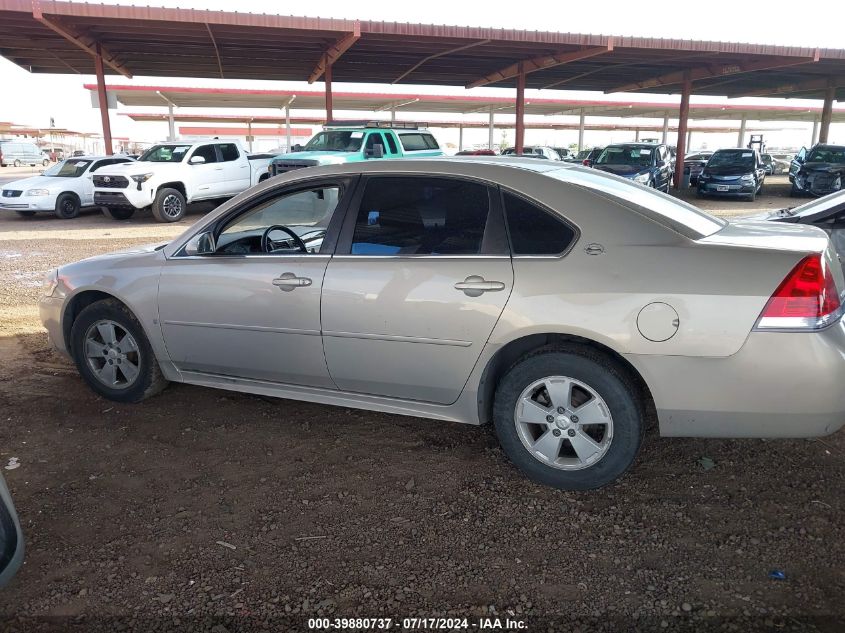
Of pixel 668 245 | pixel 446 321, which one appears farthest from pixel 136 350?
pixel 668 245

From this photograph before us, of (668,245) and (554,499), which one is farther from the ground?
(668,245)

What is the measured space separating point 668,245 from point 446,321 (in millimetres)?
1109

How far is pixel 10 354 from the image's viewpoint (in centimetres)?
548

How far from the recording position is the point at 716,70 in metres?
23.4

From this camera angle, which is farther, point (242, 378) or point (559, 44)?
point (559, 44)

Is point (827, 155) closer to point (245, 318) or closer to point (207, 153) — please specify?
point (207, 153)

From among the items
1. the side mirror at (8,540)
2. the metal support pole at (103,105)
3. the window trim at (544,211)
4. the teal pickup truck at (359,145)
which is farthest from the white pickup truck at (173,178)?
the side mirror at (8,540)

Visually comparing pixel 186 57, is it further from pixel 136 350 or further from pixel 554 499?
pixel 554 499

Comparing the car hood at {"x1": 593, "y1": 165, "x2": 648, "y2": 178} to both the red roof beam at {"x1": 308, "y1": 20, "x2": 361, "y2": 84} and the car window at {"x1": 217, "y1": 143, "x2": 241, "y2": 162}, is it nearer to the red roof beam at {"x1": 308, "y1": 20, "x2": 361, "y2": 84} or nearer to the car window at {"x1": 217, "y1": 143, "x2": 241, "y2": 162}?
the red roof beam at {"x1": 308, "y1": 20, "x2": 361, "y2": 84}

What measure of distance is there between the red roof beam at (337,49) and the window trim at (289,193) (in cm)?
1470

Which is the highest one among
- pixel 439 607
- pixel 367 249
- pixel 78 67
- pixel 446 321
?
pixel 78 67

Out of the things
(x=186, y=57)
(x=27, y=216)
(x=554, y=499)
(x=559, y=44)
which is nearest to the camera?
(x=554, y=499)

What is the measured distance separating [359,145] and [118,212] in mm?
6227

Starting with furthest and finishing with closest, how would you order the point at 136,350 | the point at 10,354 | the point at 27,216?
the point at 27,216, the point at 10,354, the point at 136,350
